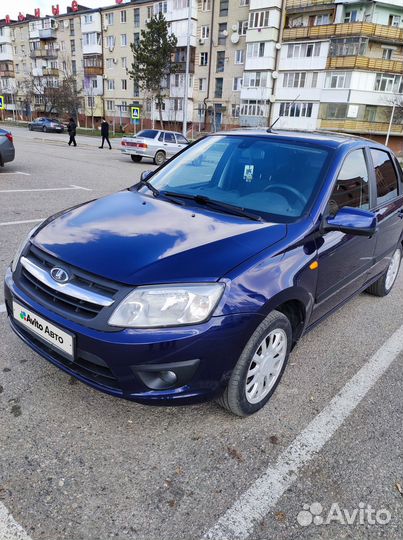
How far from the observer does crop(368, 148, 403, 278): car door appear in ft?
12.0

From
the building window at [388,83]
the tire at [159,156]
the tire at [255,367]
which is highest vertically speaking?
the building window at [388,83]

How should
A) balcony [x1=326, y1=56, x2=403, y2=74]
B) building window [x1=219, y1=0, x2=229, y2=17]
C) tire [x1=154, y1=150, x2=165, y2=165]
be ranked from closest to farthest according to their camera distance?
tire [x1=154, y1=150, x2=165, y2=165]
balcony [x1=326, y1=56, x2=403, y2=74]
building window [x1=219, y1=0, x2=229, y2=17]

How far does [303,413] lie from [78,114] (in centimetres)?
6762

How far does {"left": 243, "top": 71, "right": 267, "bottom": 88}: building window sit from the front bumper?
1841 inches

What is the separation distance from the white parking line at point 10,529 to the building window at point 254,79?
47495mm

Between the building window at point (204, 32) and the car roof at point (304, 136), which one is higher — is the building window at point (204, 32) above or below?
above

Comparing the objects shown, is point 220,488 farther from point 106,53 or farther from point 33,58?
point 33,58

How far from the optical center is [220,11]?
152ft

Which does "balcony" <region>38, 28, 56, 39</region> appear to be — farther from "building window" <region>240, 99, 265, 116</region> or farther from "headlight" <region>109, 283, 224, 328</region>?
"headlight" <region>109, 283, 224, 328</region>

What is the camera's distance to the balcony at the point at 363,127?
40156 mm

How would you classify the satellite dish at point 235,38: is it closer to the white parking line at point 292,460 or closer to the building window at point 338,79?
the building window at point 338,79

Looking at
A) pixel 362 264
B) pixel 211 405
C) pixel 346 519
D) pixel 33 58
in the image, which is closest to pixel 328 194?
pixel 362 264

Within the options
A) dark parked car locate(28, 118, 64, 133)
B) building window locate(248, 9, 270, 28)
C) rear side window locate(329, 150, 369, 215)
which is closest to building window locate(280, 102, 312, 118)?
building window locate(248, 9, 270, 28)

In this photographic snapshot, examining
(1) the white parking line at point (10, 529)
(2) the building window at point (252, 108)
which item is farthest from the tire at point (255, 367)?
(2) the building window at point (252, 108)
